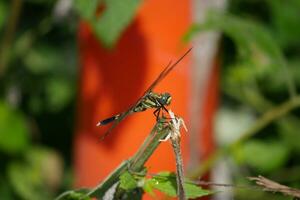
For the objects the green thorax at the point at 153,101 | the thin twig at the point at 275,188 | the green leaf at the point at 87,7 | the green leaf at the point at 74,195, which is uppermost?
the green leaf at the point at 87,7

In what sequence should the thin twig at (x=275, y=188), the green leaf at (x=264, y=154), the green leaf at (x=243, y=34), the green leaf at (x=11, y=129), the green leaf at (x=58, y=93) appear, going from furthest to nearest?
the green leaf at (x=58, y=93)
the green leaf at (x=264, y=154)
the green leaf at (x=11, y=129)
the green leaf at (x=243, y=34)
the thin twig at (x=275, y=188)

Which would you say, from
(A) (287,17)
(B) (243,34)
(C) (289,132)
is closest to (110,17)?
(B) (243,34)

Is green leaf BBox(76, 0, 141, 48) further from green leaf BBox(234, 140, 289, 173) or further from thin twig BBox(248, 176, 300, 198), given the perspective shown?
green leaf BBox(234, 140, 289, 173)


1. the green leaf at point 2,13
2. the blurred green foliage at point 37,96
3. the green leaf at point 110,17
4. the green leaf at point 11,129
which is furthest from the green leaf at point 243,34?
the green leaf at point 2,13

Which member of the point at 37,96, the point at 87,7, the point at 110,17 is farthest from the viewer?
the point at 37,96

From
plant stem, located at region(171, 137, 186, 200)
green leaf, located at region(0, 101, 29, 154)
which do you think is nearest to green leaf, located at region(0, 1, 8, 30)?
green leaf, located at region(0, 101, 29, 154)

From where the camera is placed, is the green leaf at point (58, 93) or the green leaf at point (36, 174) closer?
the green leaf at point (36, 174)

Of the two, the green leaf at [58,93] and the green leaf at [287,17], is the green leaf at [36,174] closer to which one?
the green leaf at [58,93]

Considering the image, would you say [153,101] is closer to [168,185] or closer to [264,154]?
[168,185]
